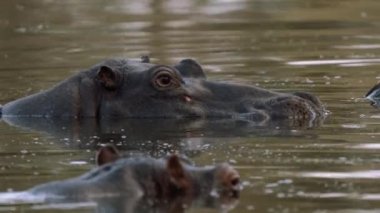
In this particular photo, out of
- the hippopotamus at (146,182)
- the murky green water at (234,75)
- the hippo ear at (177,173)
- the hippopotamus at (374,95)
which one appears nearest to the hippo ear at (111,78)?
the murky green water at (234,75)

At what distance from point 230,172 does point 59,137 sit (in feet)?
10.6

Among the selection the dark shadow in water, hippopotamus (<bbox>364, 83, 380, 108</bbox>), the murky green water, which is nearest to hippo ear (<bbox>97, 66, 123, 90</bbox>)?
the dark shadow in water

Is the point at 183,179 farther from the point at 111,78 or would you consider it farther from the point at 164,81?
the point at 111,78

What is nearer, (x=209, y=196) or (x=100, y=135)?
(x=209, y=196)

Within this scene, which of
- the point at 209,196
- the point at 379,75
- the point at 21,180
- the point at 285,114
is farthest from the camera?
the point at 379,75

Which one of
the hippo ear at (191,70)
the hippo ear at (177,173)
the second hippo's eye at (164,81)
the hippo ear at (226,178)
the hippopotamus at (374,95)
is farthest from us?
the hippopotamus at (374,95)

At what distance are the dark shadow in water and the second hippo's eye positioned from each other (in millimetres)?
271

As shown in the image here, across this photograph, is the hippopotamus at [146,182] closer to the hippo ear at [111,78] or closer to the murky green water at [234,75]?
the murky green water at [234,75]

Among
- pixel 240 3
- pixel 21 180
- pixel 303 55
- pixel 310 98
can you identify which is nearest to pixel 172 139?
pixel 310 98

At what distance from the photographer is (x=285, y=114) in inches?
410

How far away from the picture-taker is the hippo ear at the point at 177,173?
22.7 ft

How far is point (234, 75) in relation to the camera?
1344 centimetres

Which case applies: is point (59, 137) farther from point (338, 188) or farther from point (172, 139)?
point (338, 188)

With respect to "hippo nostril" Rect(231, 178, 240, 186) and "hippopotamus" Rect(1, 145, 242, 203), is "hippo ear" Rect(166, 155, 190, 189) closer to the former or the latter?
"hippopotamus" Rect(1, 145, 242, 203)
